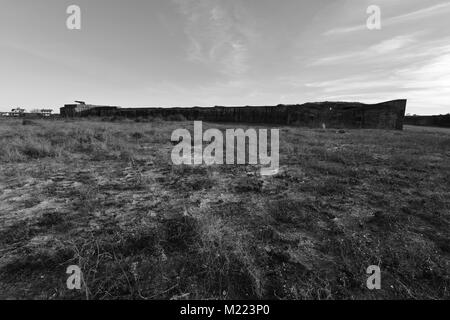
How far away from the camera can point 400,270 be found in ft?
6.77

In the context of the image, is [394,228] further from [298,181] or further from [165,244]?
[165,244]

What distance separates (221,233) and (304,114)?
67.3 feet

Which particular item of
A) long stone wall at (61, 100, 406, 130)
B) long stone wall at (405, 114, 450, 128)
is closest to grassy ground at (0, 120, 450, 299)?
long stone wall at (61, 100, 406, 130)

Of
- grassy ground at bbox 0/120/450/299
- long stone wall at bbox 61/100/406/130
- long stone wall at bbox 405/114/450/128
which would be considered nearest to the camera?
grassy ground at bbox 0/120/450/299

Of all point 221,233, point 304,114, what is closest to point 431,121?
point 304,114

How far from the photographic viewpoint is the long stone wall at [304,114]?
17.7m

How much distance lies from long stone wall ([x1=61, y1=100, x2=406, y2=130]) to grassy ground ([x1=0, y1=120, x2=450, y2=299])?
1541 cm

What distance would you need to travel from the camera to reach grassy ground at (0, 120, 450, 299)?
1858mm

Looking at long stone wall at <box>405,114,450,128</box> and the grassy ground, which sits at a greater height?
long stone wall at <box>405,114,450,128</box>

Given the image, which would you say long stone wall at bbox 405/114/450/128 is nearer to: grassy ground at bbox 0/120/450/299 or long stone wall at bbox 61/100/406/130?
long stone wall at bbox 61/100/406/130

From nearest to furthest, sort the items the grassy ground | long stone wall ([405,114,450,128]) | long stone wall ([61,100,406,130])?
the grassy ground → long stone wall ([61,100,406,130]) → long stone wall ([405,114,450,128])

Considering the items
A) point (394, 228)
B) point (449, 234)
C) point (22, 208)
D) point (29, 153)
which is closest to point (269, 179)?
point (394, 228)

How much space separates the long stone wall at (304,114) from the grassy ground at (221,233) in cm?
1541
